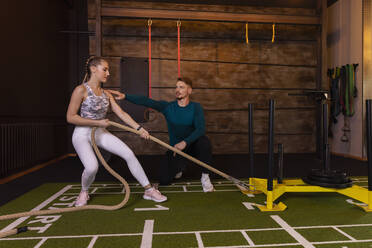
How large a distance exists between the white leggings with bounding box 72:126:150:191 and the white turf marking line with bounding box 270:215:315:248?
989 mm

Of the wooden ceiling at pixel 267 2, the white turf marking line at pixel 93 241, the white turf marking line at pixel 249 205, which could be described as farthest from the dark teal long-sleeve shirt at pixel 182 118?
the wooden ceiling at pixel 267 2

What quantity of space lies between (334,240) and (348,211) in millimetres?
568

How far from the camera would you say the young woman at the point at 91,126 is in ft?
6.04

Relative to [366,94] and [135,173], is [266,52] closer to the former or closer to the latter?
[366,94]

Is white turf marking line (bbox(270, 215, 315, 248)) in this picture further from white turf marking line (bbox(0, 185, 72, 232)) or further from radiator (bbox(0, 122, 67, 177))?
radiator (bbox(0, 122, 67, 177))

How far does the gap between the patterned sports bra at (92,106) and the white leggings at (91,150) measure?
0.10m

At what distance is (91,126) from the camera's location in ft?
6.16

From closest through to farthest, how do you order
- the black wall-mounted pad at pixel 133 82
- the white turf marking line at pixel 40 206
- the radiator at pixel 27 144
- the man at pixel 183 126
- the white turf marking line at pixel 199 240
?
the white turf marking line at pixel 199 240 < the white turf marking line at pixel 40 206 < the man at pixel 183 126 < the radiator at pixel 27 144 < the black wall-mounted pad at pixel 133 82

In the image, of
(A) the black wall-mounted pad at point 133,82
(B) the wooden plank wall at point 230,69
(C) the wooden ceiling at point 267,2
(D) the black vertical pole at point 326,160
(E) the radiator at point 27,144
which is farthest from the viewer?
(C) the wooden ceiling at point 267,2

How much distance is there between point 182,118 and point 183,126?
80 mm

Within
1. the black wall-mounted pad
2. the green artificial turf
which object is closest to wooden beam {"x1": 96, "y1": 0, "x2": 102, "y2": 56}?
the black wall-mounted pad

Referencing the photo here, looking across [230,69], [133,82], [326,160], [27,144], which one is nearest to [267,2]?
[230,69]

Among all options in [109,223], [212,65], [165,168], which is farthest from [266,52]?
[109,223]

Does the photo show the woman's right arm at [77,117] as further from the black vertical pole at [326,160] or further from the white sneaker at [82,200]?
the black vertical pole at [326,160]
